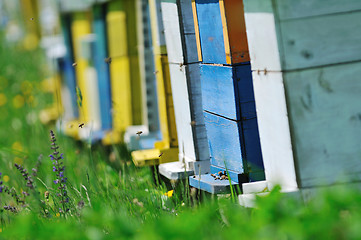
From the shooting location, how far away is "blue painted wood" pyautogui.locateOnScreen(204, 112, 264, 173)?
2.75 m

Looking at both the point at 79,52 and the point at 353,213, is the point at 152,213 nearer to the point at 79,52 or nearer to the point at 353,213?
the point at 353,213

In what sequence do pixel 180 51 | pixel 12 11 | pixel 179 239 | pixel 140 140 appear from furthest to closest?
pixel 12 11 < pixel 140 140 < pixel 180 51 < pixel 179 239

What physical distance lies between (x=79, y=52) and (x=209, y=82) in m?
2.61

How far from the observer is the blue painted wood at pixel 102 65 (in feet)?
16.3

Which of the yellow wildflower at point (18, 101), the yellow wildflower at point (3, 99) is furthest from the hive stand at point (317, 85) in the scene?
the yellow wildflower at point (3, 99)

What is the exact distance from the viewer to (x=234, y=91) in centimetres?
271

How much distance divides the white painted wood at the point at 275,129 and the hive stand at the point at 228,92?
0.81 ft

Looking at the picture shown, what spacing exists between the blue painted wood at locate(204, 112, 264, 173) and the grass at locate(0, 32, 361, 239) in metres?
0.22

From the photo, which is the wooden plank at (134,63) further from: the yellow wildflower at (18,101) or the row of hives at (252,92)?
the yellow wildflower at (18,101)

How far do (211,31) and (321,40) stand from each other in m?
0.76

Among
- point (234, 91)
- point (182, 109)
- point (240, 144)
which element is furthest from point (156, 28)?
point (240, 144)

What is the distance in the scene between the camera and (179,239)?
5.44 ft

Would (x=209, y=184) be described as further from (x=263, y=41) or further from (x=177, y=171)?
(x=263, y=41)

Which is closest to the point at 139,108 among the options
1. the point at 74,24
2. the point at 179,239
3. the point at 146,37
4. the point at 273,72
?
the point at 146,37
